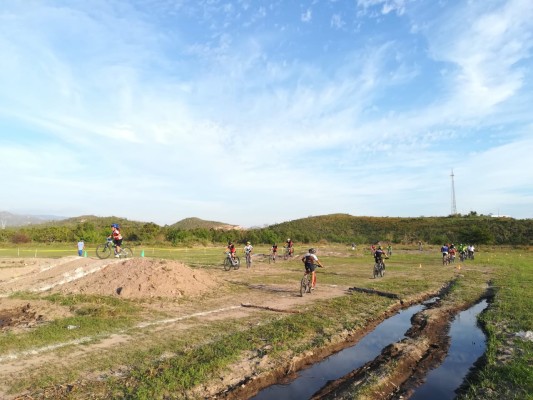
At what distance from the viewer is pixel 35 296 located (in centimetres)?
1691

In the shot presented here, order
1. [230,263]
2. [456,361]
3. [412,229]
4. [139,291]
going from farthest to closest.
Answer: [412,229] < [230,263] < [139,291] < [456,361]

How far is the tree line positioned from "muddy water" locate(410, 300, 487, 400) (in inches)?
2243

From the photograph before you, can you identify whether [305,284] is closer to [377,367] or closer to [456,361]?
[456,361]

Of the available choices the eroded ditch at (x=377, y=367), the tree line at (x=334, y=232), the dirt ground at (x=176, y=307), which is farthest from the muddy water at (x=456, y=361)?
the tree line at (x=334, y=232)

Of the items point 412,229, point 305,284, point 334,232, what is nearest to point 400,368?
point 305,284

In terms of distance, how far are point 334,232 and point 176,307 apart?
97.0 meters

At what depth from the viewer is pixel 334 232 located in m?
109

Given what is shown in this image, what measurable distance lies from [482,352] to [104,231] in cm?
6692

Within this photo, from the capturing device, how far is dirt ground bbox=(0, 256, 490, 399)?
809 centimetres

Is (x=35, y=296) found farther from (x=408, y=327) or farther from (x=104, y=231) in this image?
(x=104, y=231)

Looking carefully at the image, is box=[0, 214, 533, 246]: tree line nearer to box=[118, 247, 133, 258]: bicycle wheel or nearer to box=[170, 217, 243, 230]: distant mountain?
box=[170, 217, 243, 230]: distant mountain

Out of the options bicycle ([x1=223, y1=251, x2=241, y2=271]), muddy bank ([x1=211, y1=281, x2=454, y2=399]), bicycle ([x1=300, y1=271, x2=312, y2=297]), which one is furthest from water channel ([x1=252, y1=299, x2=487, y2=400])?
bicycle ([x1=223, y1=251, x2=241, y2=271])

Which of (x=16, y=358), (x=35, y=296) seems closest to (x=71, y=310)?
(x=35, y=296)

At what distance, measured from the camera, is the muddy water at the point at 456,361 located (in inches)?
299
